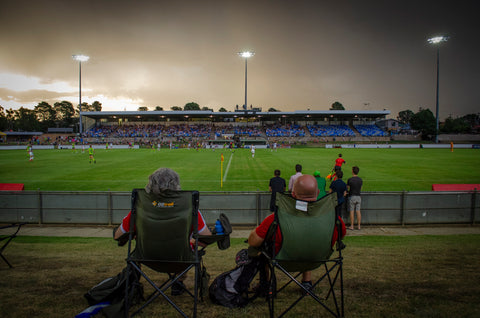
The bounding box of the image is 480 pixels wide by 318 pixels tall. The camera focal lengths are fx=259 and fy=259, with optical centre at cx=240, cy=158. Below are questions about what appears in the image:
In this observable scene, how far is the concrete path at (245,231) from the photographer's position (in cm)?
809

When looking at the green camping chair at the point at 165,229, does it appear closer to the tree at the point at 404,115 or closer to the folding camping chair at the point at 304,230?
the folding camping chair at the point at 304,230

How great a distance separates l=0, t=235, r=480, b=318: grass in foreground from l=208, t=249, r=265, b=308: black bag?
12 centimetres

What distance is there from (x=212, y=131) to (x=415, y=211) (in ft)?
244

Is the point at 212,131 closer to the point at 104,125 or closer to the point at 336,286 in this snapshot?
Result: the point at 104,125

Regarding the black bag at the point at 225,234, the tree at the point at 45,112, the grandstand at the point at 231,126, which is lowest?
the black bag at the point at 225,234

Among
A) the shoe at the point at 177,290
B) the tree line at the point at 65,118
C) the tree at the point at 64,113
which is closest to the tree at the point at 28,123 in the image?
the tree line at the point at 65,118

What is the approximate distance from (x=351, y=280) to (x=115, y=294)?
3.45m

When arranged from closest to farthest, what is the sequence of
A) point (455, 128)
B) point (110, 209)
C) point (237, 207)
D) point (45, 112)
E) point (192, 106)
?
point (237, 207)
point (110, 209)
point (455, 128)
point (45, 112)
point (192, 106)

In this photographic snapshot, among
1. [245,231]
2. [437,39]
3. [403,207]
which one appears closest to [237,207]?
[245,231]

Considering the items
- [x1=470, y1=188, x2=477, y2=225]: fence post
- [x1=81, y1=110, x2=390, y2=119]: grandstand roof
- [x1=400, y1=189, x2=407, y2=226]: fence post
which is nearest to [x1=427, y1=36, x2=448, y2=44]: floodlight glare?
[x1=81, y1=110, x2=390, y2=119]: grandstand roof

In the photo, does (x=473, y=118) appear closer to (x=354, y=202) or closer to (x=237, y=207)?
(x=354, y=202)

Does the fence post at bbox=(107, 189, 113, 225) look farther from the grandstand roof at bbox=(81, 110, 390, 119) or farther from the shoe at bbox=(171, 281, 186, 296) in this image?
the grandstand roof at bbox=(81, 110, 390, 119)

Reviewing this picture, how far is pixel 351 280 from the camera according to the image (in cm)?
409

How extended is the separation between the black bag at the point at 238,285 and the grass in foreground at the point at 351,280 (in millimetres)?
117
